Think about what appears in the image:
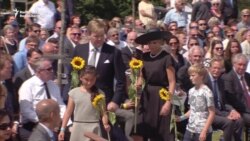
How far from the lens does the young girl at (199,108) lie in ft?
42.4

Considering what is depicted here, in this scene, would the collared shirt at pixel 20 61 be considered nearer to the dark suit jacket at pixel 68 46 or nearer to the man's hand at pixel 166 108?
the dark suit jacket at pixel 68 46

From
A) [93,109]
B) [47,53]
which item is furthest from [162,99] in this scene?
[47,53]

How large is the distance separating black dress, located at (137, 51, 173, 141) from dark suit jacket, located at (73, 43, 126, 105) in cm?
40

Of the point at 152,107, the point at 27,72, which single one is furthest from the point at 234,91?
the point at 27,72

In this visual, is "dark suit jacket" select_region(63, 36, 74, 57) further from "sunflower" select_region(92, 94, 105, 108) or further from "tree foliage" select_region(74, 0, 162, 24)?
"tree foliage" select_region(74, 0, 162, 24)

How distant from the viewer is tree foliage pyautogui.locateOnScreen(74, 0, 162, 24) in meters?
27.9

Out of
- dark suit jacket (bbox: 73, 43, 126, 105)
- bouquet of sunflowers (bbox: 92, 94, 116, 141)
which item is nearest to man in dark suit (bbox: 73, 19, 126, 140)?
dark suit jacket (bbox: 73, 43, 126, 105)

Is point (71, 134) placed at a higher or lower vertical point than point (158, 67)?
lower

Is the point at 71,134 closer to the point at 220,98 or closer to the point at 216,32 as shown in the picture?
the point at 220,98

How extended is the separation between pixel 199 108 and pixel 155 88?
85cm

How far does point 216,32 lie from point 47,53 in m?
6.09

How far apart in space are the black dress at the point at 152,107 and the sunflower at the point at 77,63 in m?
1.05

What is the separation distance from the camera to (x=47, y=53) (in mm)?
13125

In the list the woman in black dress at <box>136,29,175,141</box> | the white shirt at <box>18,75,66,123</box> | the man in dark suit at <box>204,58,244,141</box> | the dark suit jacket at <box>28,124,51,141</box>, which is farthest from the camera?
the man in dark suit at <box>204,58,244,141</box>
